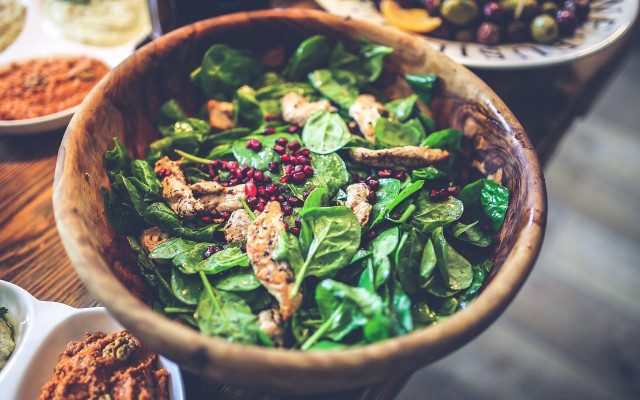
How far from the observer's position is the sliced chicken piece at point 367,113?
158 centimetres

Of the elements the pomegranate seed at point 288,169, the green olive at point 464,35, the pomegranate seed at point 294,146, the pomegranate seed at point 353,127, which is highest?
the green olive at point 464,35

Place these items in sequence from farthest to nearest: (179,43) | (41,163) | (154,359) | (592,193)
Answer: (592,193) → (41,163) → (179,43) → (154,359)

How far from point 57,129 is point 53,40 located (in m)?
0.84

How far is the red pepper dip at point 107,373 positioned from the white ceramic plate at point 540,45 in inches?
61.4

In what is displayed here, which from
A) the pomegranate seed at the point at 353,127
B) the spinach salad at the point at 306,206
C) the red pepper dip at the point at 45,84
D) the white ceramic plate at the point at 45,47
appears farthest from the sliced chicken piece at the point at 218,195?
the white ceramic plate at the point at 45,47

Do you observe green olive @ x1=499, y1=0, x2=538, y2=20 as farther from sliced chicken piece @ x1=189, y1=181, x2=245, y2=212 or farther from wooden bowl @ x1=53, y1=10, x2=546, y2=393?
sliced chicken piece @ x1=189, y1=181, x2=245, y2=212

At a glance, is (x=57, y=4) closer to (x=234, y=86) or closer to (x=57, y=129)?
(x=57, y=129)

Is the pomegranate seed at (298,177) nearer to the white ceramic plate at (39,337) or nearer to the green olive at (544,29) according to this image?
the white ceramic plate at (39,337)

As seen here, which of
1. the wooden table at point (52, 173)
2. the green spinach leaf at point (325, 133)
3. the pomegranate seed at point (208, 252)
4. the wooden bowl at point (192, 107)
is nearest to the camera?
the wooden bowl at point (192, 107)

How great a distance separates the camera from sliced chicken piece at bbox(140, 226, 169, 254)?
126 centimetres

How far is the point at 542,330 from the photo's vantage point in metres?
2.92

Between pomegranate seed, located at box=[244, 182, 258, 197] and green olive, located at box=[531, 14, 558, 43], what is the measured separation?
1466 mm

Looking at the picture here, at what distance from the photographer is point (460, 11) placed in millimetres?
→ 1993

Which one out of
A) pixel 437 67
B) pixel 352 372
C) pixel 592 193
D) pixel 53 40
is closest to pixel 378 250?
pixel 352 372
